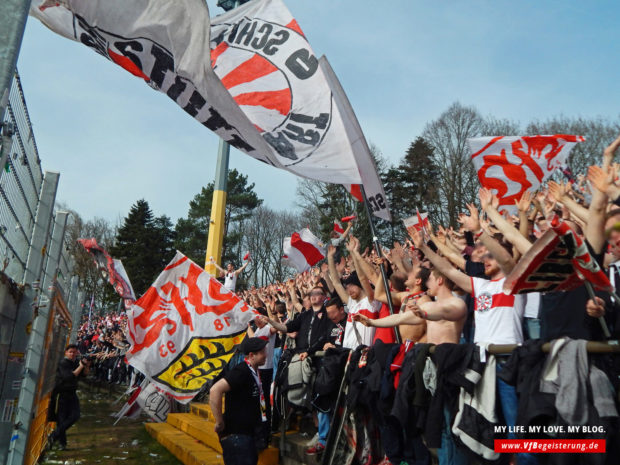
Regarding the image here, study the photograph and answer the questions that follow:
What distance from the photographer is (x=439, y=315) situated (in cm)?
460

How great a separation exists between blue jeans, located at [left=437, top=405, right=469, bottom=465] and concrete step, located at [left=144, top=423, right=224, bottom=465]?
14.4 ft

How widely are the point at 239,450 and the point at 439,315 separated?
2.22 meters

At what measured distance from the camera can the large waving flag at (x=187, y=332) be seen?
321 inches

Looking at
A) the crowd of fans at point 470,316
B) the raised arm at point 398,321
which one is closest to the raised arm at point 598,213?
the crowd of fans at point 470,316

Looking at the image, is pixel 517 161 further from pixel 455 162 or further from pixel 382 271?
pixel 455 162

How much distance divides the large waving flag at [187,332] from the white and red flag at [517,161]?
452cm

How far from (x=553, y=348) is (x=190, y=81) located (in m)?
3.65

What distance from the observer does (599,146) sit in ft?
84.1

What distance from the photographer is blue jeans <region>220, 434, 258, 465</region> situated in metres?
4.77

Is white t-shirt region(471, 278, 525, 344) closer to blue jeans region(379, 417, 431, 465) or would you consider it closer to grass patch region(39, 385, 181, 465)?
blue jeans region(379, 417, 431, 465)

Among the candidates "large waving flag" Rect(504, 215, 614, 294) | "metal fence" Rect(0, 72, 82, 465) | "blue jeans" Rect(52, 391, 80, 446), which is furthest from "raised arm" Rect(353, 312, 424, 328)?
"blue jeans" Rect(52, 391, 80, 446)

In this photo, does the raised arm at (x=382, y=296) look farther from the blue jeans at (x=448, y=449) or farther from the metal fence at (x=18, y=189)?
the metal fence at (x=18, y=189)

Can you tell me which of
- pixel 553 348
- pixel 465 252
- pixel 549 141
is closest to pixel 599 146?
pixel 549 141

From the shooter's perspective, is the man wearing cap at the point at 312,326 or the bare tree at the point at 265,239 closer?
the man wearing cap at the point at 312,326
